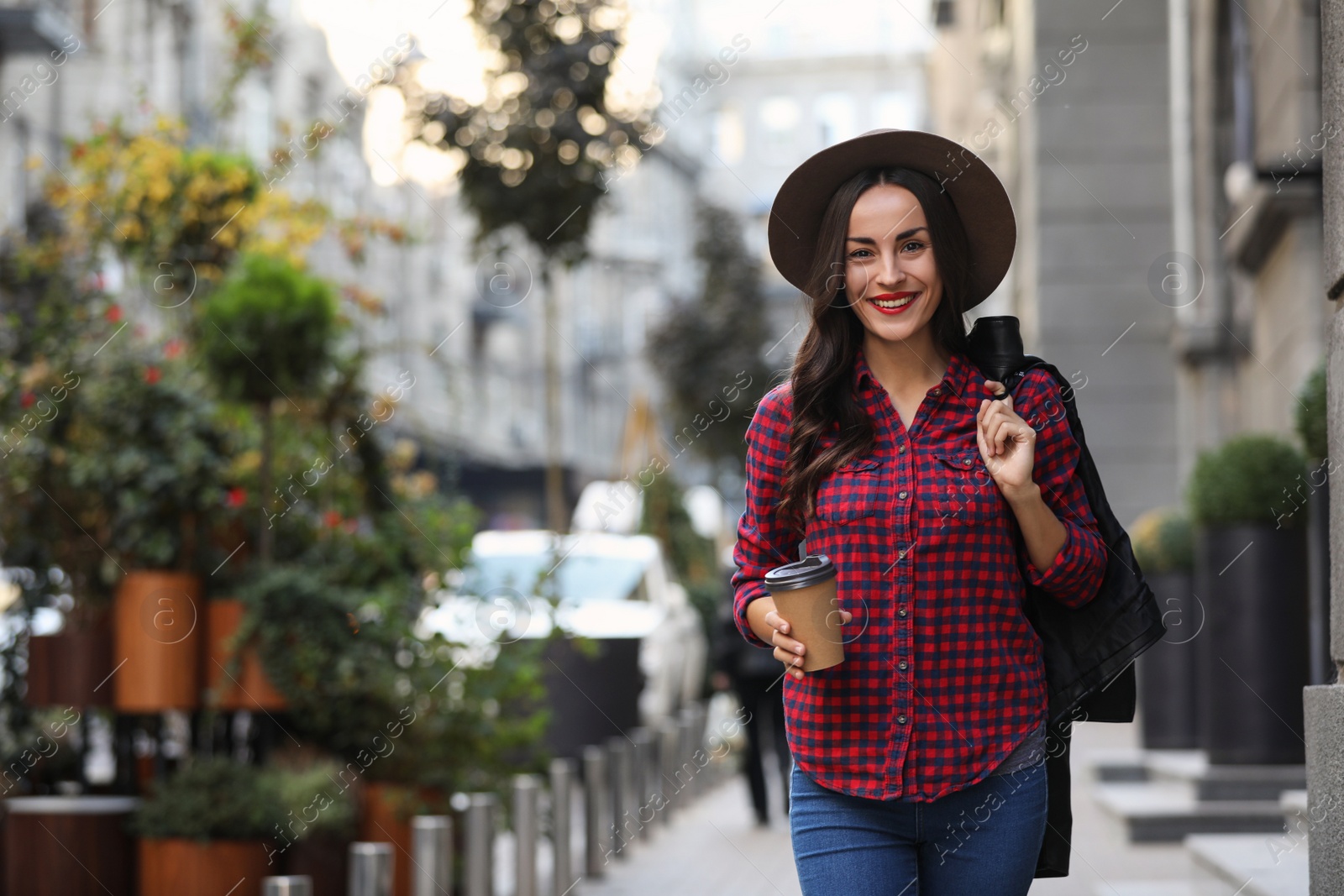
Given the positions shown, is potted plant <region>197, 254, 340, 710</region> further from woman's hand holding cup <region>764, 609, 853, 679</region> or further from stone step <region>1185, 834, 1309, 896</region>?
woman's hand holding cup <region>764, 609, 853, 679</region>

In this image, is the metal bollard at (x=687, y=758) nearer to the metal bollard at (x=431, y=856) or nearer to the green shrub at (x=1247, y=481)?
the green shrub at (x=1247, y=481)

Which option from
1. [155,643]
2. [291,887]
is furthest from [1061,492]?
[155,643]

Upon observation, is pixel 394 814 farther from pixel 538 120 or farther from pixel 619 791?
pixel 538 120

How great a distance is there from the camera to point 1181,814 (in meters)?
7.94

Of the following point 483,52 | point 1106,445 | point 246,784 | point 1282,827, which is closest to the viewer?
point 246,784

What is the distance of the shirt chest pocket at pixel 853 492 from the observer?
109 inches

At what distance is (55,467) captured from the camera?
744cm

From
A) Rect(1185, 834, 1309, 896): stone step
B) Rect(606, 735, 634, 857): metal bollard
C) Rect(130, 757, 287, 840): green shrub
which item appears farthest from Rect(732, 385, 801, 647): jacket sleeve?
Rect(606, 735, 634, 857): metal bollard

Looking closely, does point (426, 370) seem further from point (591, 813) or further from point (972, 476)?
point (972, 476)

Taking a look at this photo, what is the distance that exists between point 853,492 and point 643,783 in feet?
24.7

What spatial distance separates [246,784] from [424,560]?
1377mm

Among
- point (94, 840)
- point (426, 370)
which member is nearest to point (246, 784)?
point (94, 840)

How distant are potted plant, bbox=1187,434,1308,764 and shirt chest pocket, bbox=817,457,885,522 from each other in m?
5.54

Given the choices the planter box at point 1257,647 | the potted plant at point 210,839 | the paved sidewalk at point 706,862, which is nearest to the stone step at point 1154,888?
the planter box at point 1257,647
